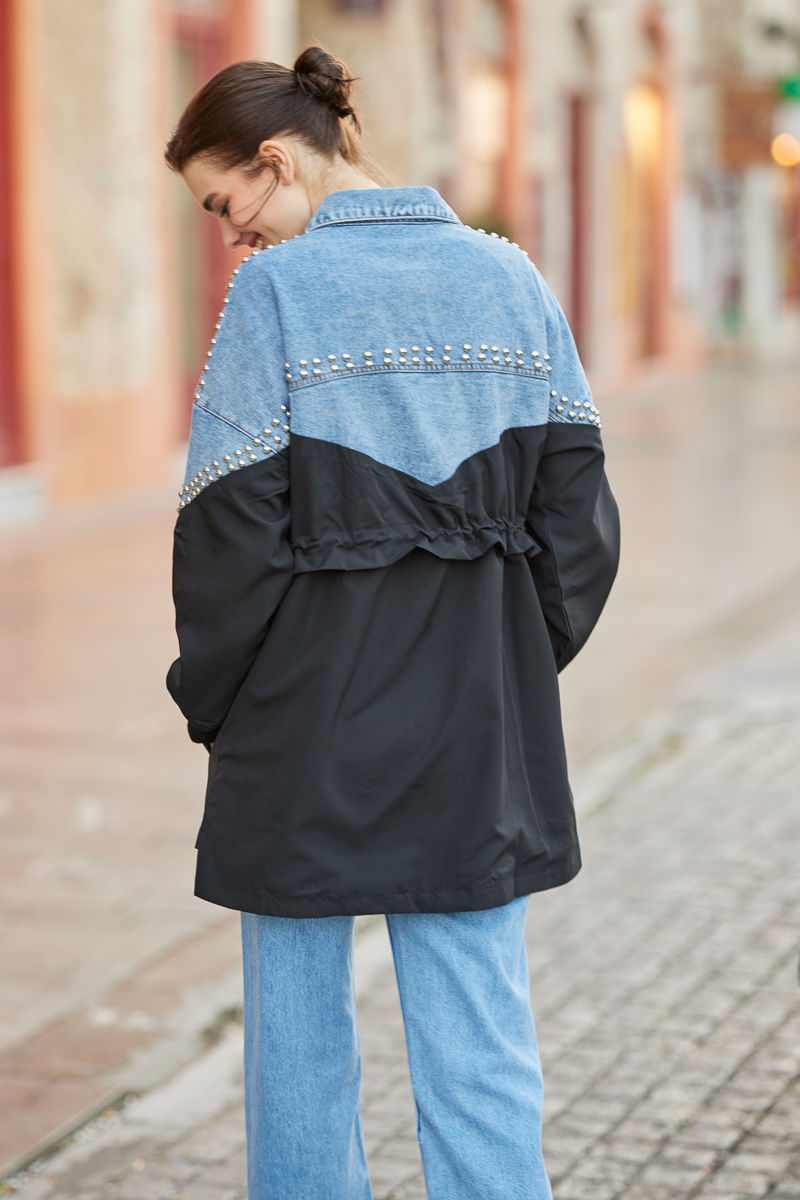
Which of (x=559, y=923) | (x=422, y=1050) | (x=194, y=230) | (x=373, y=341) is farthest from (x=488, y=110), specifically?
(x=422, y=1050)

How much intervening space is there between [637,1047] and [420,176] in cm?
1384

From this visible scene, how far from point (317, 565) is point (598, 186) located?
818 inches

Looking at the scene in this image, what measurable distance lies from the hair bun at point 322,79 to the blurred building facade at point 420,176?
0.39 ft

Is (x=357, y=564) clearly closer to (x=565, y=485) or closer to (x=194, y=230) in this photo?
(x=565, y=485)

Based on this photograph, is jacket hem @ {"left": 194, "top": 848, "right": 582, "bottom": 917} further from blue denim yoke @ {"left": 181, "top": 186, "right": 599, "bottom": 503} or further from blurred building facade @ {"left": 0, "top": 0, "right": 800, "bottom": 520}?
blurred building facade @ {"left": 0, "top": 0, "right": 800, "bottom": 520}

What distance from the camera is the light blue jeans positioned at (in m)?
2.24

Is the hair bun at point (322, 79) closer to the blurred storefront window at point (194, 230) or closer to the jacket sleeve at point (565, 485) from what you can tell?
the jacket sleeve at point (565, 485)

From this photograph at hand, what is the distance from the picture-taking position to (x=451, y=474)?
219 cm

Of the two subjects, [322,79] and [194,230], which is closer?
[322,79]

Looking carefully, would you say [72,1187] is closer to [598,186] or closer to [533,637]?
[533,637]

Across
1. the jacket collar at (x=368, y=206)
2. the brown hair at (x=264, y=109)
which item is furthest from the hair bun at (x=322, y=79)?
the jacket collar at (x=368, y=206)

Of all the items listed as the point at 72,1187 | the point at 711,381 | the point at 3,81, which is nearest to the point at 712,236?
the point at 711,381

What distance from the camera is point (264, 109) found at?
2.21 metres

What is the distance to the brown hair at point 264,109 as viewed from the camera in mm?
2207
